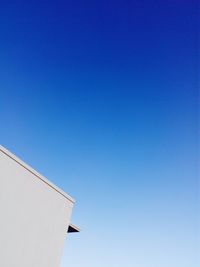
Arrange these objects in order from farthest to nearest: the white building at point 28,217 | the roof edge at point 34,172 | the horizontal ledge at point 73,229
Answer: the horizontal ledge at point 73,229
the roof edge at point 34,172
the white building at point 28,217

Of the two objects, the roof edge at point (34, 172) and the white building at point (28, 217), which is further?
the roof edge at point (34, 172)

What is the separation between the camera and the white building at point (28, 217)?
11.5 meters

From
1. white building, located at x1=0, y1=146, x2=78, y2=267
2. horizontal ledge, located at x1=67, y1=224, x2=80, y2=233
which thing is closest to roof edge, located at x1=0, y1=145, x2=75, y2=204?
white building, located at x1=0, y1=146, x2=78, y2=267

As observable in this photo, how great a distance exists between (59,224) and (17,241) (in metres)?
2.73

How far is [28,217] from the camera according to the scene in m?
12.4

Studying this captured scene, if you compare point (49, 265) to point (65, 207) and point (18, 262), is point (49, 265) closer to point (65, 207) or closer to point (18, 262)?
point (18, 262)

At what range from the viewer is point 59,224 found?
46.2ft

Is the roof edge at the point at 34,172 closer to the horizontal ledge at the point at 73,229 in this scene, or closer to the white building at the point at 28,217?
the white building at the point at 28,217

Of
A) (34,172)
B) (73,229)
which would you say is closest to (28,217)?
(34,172)

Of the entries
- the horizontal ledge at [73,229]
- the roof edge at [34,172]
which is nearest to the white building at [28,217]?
the roof edge at [34,172]

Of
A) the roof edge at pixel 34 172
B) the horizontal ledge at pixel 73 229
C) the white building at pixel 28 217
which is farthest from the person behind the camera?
the horizontal ledge at pixel 73 229

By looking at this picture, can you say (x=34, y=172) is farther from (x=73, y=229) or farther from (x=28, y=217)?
(x=73, y=229)

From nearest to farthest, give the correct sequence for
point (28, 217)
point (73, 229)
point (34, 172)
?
point (28, 217) → point (34, 172) → point (73, 229)

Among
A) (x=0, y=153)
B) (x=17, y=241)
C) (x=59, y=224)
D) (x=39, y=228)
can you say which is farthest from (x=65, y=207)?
(x=0, y=153)
